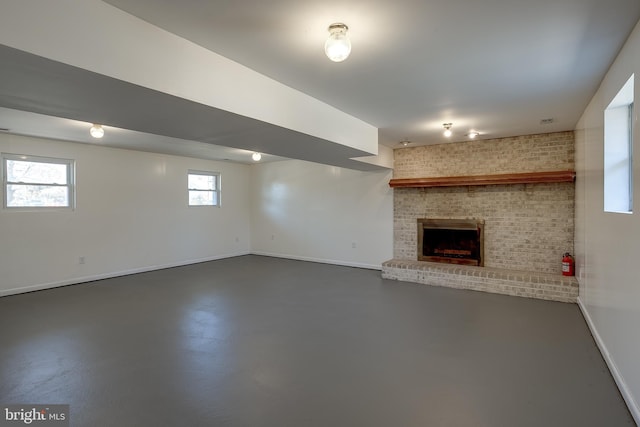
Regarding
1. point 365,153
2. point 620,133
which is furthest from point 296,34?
point 620,133

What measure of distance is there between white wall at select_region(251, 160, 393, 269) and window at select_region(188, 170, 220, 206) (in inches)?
43.7

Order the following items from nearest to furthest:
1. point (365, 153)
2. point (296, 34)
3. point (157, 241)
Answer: point (296, 34), point (365, 153), point (157, 241)

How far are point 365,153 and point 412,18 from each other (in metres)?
2.53

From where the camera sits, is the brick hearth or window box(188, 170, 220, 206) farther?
window box(188, 170, 220, 206)

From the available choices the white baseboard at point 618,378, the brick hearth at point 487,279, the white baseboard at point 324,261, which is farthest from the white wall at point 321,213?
the white baseboard at point 618,378

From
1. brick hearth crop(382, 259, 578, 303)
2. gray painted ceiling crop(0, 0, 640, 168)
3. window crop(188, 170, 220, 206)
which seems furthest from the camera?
window crop(188, 170, 220, 206)

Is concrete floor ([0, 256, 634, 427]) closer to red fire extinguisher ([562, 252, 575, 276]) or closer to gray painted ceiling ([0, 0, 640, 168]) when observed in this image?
red fire extinguisher ([562, 252, 575, 276])

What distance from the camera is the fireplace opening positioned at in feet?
18.7

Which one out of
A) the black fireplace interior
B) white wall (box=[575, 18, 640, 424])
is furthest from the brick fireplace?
white wall (box=[575, 18, 640, 424])

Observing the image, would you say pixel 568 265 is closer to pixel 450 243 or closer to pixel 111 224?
pixel 450 243

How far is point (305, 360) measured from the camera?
2.82 m

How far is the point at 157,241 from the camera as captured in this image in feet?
22.4

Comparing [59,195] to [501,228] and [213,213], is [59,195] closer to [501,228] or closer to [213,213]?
[213,213]

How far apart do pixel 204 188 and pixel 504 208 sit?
6.52 m
